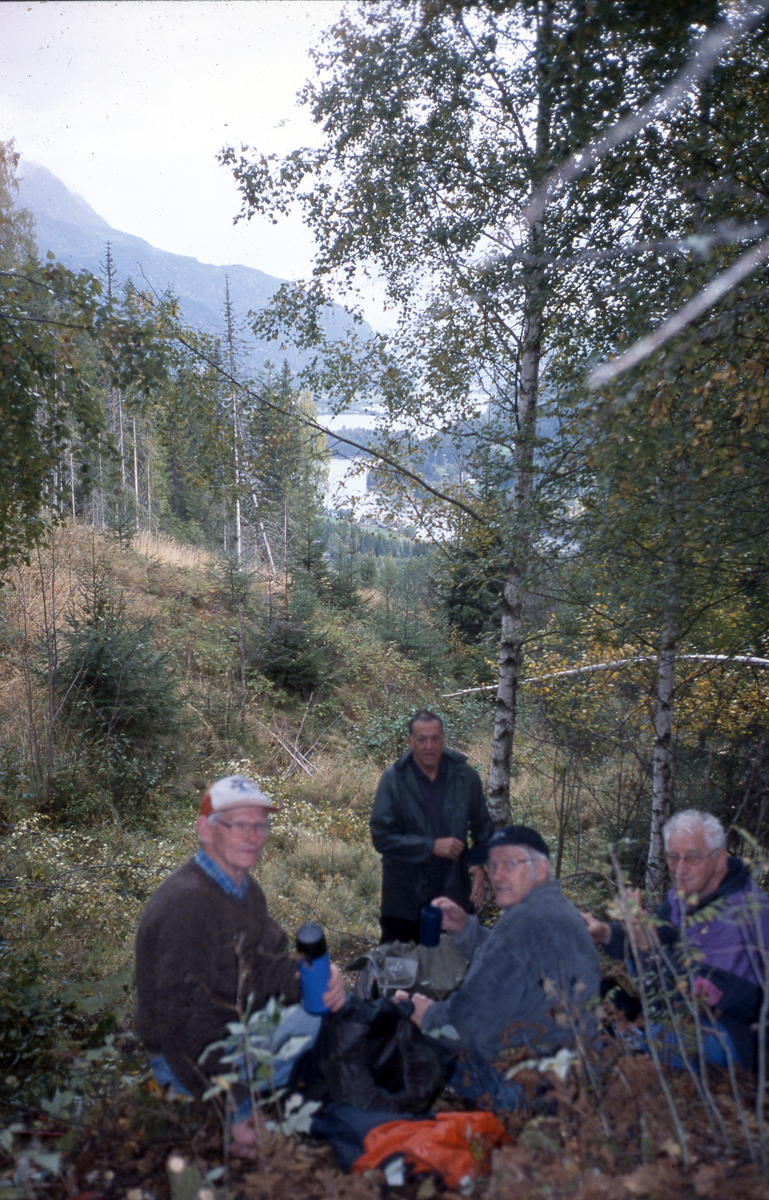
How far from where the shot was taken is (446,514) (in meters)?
6.24

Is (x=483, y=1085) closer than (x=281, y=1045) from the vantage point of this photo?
No

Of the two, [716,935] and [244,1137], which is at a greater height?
[716,935]

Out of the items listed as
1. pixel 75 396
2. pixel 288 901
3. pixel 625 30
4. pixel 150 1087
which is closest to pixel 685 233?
pixel 625 30

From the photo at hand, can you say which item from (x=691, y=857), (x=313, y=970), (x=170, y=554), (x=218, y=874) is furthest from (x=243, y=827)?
(x=170, y=554)

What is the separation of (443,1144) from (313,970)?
687 mm

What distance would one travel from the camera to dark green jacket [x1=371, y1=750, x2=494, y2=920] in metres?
3.90

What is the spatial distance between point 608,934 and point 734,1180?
1.32 meters

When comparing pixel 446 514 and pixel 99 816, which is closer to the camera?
pixel 446 514

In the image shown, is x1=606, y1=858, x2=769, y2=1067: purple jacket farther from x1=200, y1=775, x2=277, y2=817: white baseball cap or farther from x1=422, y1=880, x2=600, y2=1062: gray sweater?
x1=200, y1=775, x2=277, y2=817: white baseball cap

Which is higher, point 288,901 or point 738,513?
point 738,513

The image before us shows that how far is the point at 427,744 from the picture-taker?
3.97 m

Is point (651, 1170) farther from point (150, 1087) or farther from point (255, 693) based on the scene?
point (255, 693)

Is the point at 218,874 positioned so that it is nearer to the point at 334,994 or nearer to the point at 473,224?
the point at 334,994

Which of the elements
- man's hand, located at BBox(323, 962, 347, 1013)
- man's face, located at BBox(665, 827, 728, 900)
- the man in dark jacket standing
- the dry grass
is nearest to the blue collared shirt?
man's hand, located at BBox(323, 962, 347, 1013)
